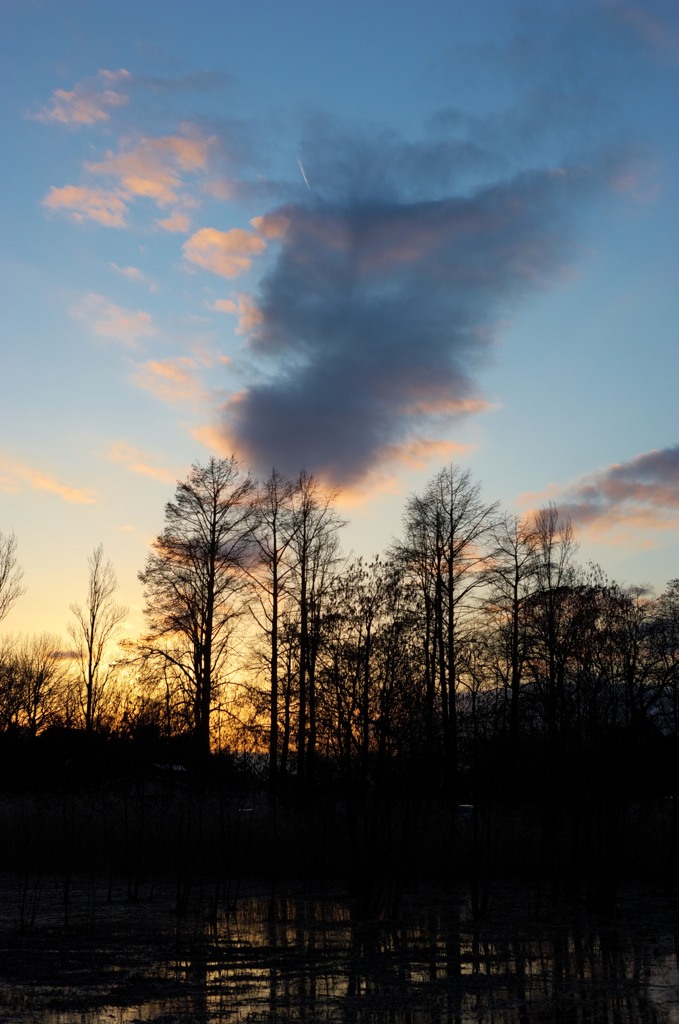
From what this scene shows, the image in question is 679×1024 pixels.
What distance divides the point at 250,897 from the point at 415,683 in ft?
19.3

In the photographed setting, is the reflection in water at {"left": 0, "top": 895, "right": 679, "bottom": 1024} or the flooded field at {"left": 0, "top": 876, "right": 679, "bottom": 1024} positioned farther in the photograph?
the flooded field at {"left": 0, "top": 876, "right": 679, "bottom": 1024}

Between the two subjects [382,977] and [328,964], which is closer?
[382,977]

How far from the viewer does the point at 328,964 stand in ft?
32.9

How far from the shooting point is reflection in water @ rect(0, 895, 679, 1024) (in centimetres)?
755

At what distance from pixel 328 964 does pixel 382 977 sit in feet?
3.22

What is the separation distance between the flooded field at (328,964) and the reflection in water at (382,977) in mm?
20

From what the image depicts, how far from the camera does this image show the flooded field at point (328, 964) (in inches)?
303

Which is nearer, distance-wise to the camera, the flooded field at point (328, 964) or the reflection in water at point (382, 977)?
the reflection in water at point (382, 977)

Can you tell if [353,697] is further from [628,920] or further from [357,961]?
[628,920]

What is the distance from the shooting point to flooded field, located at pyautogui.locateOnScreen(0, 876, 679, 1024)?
303 inches

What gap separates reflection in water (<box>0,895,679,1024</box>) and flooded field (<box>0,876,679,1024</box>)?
20 mm

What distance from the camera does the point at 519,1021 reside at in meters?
7.34

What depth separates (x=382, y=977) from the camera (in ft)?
30.3

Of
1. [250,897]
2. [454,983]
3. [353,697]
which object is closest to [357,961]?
[454,983]
